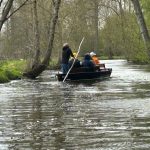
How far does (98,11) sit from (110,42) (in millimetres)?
5234

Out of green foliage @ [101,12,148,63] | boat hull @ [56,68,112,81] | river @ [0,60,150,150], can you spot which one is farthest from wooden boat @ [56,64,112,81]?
green foliage @ [101,12,148,63]

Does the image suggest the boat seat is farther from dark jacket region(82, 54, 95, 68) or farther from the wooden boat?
dark jacket region(82, 54, 95, 68)

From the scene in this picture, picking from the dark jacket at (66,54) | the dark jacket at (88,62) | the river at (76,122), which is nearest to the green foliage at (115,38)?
the dark jacket at (88,62)

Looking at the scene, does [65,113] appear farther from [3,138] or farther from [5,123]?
[3,138]

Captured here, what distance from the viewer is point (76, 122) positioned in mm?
12242

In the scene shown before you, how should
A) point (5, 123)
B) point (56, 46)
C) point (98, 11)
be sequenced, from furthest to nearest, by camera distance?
point (98, 11)
point (56, 46)
point (5, 123)

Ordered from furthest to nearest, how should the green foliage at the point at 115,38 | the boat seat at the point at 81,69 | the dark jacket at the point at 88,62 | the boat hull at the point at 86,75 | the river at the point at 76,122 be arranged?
1. the green foliage at the point at 115,38
2. the dark jacket at the point at 88,62
3. the boat seat at the point at 81,69
4. the boat hull at the point at 86,75
5. the river at the point at 76,122

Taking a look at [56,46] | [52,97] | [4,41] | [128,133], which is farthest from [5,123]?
[4,41]

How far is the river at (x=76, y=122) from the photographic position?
947cm

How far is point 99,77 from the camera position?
1198 inches

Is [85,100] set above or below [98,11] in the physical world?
below

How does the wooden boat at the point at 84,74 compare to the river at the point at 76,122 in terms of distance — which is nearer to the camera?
the river at the point at 76,122

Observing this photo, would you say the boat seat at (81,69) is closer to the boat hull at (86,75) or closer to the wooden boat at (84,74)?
the wooden boat at (84,74)

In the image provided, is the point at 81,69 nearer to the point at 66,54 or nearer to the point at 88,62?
the point at 88,62
